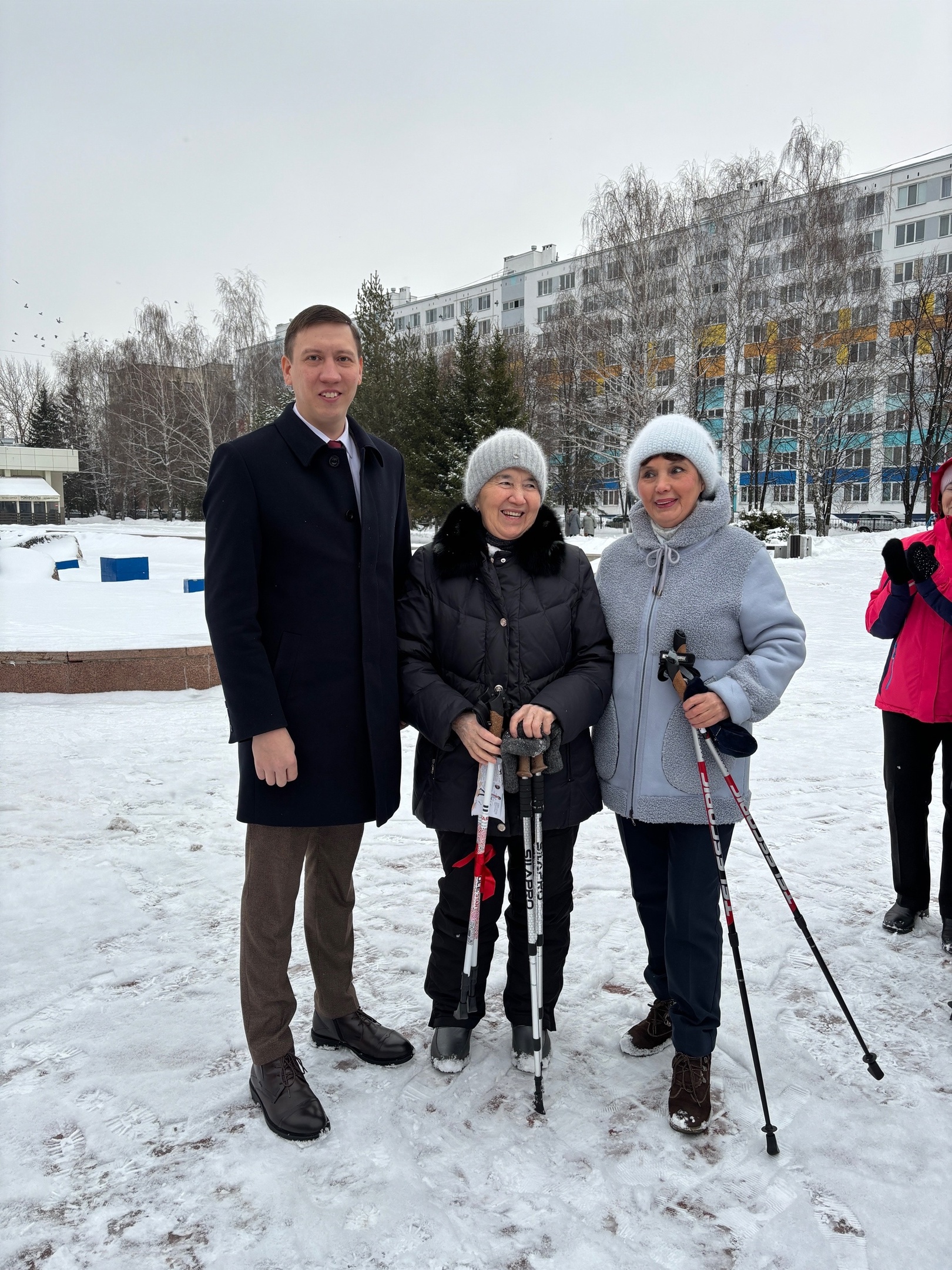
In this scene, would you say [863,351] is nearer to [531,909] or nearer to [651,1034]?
[651,1034]

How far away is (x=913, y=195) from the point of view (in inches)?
1591

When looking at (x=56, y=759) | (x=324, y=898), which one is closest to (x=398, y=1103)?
(x=324, y=898)

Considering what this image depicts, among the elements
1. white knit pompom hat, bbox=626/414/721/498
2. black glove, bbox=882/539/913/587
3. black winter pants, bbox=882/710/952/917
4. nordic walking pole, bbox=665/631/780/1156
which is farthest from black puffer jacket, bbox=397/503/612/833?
black winter pants, bbox=882/710/952/917

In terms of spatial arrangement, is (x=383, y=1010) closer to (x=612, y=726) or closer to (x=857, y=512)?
(x=612, y=726)

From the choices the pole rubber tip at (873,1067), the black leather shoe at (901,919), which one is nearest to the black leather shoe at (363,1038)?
the pole rubber tip at (873,1067)

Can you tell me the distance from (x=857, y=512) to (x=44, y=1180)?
46761mm

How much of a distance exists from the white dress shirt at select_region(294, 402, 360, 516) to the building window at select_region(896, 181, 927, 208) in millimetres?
47853

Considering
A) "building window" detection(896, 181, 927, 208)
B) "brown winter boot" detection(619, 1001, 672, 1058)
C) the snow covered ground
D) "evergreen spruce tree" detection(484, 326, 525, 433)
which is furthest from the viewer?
"building window" detection(896, 181, 927, 208)

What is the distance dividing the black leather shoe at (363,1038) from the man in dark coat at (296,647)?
Result: 232 mm

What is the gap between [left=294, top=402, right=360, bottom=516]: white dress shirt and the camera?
8.13 feet

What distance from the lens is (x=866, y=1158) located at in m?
2.23

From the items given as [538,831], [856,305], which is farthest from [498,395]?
[538,831]

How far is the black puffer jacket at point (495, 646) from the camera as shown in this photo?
2588 millimetres

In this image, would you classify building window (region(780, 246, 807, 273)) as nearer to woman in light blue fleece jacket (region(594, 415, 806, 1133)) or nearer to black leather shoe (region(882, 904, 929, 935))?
black leather shoe (region(882, 904, 929, 935))
